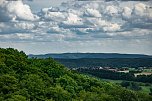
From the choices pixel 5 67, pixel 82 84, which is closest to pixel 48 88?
pixel 5 67

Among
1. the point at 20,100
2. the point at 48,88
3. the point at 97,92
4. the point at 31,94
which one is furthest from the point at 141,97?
the point at 20,100

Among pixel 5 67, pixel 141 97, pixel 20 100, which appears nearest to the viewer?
pixel 20 100

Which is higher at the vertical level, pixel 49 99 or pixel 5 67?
pixel 5 67

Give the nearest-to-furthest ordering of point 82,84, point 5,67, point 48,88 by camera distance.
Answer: point 48,88 < point 5,67 < point 82,84

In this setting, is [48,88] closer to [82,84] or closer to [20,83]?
[20,83]

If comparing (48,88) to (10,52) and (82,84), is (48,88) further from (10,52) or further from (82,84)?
(10,52)

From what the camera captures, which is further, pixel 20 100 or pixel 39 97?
pixel 39 97
